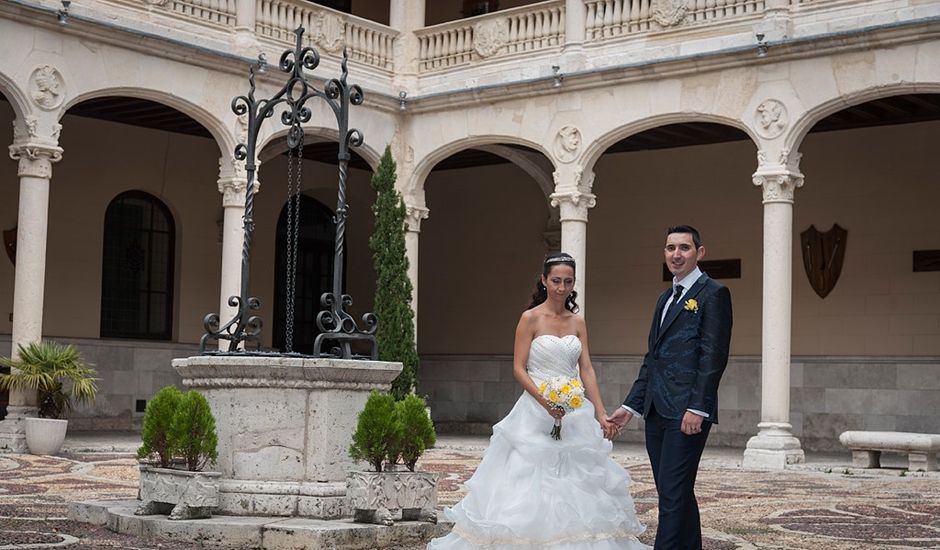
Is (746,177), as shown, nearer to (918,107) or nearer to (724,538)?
(918,107)

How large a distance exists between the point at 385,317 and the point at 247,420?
1031 centimetres

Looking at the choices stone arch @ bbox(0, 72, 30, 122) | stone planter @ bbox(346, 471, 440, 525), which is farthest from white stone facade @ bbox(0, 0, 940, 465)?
stone planter @ bbox(346, 471, 440, 525)

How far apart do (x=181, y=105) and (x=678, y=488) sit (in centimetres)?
1239

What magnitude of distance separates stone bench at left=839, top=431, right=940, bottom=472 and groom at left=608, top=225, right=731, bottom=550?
9417 millimetres

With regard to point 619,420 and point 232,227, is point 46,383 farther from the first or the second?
point 619,420

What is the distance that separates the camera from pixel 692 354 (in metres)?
5.76

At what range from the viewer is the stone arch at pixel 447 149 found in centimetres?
1836

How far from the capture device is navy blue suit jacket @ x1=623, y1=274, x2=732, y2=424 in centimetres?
568

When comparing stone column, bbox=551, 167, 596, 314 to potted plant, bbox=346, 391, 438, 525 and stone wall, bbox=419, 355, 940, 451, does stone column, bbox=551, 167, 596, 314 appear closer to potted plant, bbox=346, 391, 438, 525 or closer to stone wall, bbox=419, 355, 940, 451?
stone wall, bbox=419, 355, 940, 451

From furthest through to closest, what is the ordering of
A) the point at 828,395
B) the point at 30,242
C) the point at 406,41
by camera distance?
the point at 406,41
the point at 828,395
the point at 30,242

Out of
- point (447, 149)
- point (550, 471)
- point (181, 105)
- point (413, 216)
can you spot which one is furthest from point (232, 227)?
point (550, 471)

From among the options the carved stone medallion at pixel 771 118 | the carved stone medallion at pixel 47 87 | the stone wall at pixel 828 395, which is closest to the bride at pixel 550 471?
the carved stone medallion at pixel 771 118

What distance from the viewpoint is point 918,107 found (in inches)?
681

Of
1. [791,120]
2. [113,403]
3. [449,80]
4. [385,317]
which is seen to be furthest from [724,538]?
[113,403]
